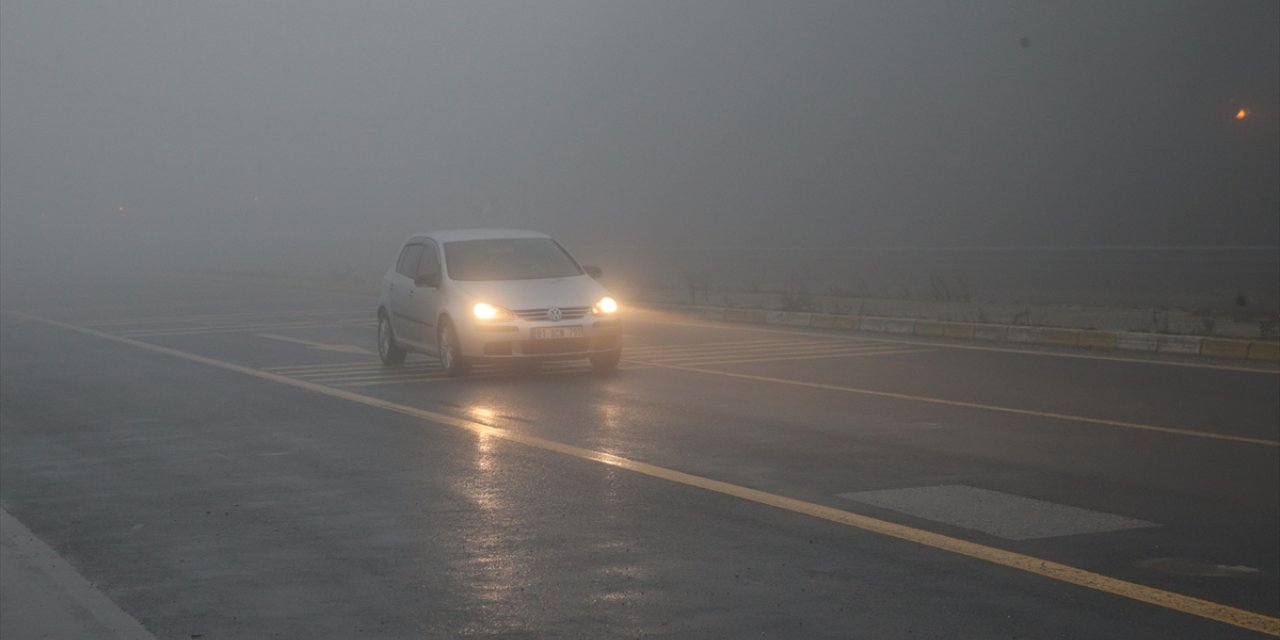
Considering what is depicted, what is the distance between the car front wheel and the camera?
18.2 metres

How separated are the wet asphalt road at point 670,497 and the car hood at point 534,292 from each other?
2.62 ft

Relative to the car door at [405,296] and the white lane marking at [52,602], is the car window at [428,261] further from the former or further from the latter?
the white lane marking at [52,602]

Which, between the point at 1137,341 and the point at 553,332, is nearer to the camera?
the point at 553,332

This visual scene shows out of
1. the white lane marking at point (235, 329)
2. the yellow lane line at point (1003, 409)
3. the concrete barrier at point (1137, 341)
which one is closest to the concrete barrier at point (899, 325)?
the concrete barrier at point (1137, 341)

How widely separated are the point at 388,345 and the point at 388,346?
0.04ft

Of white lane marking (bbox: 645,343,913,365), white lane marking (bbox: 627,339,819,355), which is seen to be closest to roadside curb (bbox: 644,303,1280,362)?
white lane marking (bbox: 645,343,913,365)

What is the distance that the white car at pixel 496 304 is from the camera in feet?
52.4

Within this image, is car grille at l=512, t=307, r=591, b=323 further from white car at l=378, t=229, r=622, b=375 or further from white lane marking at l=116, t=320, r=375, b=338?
white lane marking at l=116, t=320, r=375, b=338

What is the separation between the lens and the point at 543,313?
16062 millimetres

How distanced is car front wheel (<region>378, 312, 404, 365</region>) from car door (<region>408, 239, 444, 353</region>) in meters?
0.70

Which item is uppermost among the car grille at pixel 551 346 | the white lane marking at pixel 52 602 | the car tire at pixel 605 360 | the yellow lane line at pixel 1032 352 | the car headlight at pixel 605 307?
the car headlight at pixel 605 307

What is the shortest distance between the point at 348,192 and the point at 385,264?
8175cm

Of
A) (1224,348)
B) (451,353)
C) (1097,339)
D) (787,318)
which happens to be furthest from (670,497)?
(787,318)

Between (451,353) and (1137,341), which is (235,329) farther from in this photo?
(1137,341)
